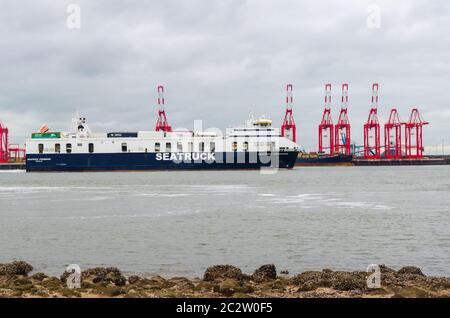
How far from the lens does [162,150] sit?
80312 millimetres

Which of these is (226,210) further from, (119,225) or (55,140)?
(55,140)

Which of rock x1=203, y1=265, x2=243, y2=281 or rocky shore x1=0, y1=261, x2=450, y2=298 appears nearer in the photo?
rocky shore x1=0, y1=261, x2=450, y2=298

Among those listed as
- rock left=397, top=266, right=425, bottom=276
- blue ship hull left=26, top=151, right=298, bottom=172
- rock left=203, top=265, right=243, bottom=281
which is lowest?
rock left=397, top=266, right=425, bottom=276

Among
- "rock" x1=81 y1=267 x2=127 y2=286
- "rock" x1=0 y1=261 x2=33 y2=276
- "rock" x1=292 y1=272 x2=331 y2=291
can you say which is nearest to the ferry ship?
"rock" x1=0 y1=261 x2=33 y2=276

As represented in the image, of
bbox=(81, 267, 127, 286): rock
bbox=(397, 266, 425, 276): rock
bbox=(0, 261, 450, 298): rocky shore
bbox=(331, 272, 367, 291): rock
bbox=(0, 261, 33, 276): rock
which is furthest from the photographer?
bbox=(0, 261, 33, 276): rock

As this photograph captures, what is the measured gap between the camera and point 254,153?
261ft

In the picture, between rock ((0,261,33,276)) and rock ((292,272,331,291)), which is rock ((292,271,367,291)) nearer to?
rock ((292,272,331,291))

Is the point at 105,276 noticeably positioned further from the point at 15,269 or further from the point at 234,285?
the point at 234,285

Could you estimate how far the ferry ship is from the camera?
79.8 m

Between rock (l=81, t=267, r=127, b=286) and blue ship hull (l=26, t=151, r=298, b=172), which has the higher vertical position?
blue ship hull (l=26, t=151, r=298, b=172)

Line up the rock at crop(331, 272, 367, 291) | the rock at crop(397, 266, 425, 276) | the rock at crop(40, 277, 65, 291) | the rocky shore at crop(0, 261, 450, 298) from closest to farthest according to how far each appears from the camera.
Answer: the rocky shore at crop(0, 261, 450, 298), the rock at crop(331, 272, 367, 291), the rock at crop(40, 277, 65, 291), the rock at crop(397, 266, 425, 276)
